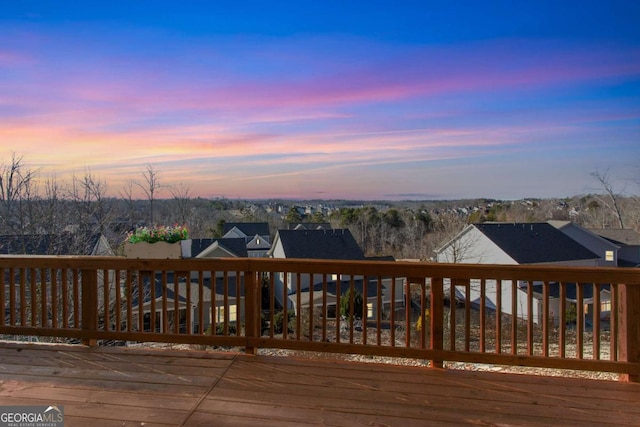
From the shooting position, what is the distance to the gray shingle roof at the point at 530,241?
13047mm

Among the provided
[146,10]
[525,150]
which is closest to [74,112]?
[146,10]

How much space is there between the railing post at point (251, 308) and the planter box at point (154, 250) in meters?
0.67

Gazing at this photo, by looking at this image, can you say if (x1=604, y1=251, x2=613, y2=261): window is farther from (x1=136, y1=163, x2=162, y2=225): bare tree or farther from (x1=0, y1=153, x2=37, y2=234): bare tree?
(x1=0, y1=153, x2=37, y2=234): bare tree

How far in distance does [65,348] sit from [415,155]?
7911 millimetres

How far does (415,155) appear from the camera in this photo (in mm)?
9352

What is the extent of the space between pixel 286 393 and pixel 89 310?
83.0 inches

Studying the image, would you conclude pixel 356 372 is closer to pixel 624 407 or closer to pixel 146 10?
pixel 624 407

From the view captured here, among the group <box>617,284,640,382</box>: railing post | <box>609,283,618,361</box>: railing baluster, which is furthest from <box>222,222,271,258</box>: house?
<box>617,284,640,382</box>: railing post

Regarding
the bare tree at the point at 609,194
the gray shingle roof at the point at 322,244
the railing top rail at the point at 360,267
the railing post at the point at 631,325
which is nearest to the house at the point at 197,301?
the railing top rail at the point at 360,267

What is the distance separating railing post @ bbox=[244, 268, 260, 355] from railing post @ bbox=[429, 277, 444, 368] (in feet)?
4.68

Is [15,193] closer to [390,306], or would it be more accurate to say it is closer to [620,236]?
[390,306]

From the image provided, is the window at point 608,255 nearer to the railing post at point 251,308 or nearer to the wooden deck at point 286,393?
the wooden deck at point 286,393

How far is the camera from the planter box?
3379 mm

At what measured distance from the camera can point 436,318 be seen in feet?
9.93
